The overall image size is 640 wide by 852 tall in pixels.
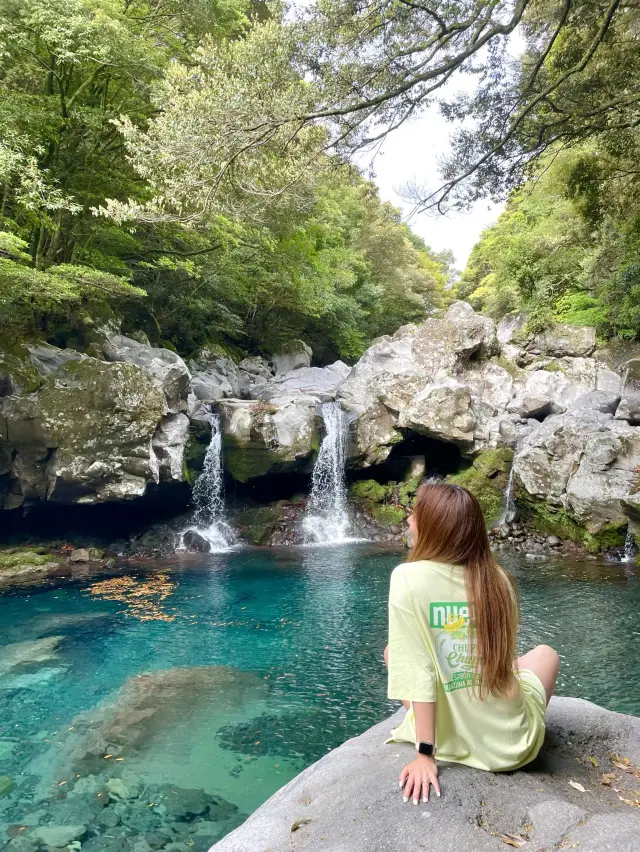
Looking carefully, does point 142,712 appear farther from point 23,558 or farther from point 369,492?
point 369,492

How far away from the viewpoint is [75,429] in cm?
1332

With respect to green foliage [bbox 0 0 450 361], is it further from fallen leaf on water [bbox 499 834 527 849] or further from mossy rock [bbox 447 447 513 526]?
mossy rock [bbox 447 447 513 526]

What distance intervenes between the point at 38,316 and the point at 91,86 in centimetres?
602

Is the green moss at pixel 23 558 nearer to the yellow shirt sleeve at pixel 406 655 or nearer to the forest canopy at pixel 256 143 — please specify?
the forest canopy at pixel 256 143

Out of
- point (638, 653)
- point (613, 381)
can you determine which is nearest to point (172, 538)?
point (638, 653)

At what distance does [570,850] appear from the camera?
207 cm

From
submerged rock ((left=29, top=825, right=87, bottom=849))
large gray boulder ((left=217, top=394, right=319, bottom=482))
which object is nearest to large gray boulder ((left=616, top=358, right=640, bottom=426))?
large gray boulder ((left=217, top=394, right=319, bottom=482))

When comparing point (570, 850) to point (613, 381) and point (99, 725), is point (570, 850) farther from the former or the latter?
point (613, 381)

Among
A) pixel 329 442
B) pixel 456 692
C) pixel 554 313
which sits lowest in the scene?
pixel 456 692

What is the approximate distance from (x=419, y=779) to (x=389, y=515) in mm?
15507

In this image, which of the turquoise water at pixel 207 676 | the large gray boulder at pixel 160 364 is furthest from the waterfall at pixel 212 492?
the turquoise water at pixel 207 676

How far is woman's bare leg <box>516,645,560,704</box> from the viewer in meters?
3.01

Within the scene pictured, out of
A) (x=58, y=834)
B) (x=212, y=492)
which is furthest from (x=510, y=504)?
(x=58, y=834)

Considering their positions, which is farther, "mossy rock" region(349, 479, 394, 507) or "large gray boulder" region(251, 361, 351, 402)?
"large gray boulder" region(251, 361, 351, 402)
